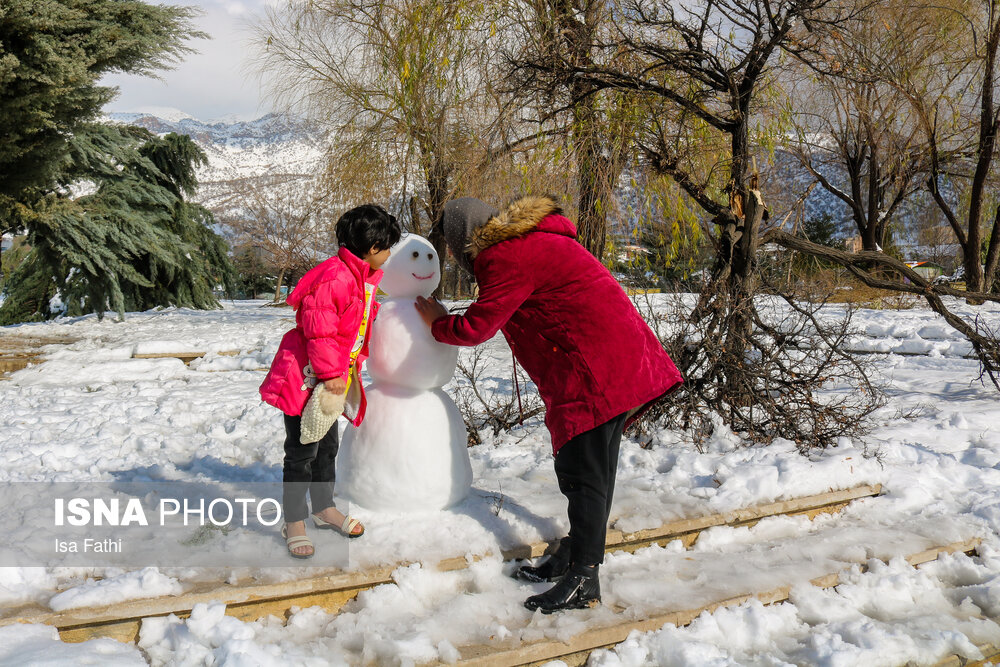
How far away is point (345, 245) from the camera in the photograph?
291 cm

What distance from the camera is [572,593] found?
2.59 metres

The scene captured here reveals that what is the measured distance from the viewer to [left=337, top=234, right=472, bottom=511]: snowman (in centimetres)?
297

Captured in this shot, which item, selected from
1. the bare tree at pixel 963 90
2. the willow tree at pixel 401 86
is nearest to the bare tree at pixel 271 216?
the willow tree at pixel 401 86

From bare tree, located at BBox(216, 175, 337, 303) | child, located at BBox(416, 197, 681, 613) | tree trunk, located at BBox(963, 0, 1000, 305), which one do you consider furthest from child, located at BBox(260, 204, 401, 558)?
bare tree, located at BBox(216, 175, 337, 303)

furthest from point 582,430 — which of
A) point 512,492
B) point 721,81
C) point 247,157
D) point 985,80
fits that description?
point 247,157

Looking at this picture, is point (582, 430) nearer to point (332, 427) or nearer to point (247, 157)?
point (332, 427)

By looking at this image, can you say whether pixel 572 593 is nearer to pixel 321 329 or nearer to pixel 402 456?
pixel 402 456

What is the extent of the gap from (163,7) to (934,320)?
1235 cm

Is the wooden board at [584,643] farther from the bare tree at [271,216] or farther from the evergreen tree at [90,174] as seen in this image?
the bare tree at [271,216]

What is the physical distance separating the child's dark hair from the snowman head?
0.13 m

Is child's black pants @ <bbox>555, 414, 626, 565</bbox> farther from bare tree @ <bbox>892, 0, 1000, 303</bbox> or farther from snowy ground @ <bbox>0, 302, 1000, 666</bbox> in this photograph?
bare tree @ <bbox>892, 0, 1000, 303</bbox>

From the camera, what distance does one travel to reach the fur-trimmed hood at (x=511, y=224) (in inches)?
104

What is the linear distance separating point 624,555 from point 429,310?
1.40 m

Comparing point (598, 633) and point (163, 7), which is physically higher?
point (163, 7)
